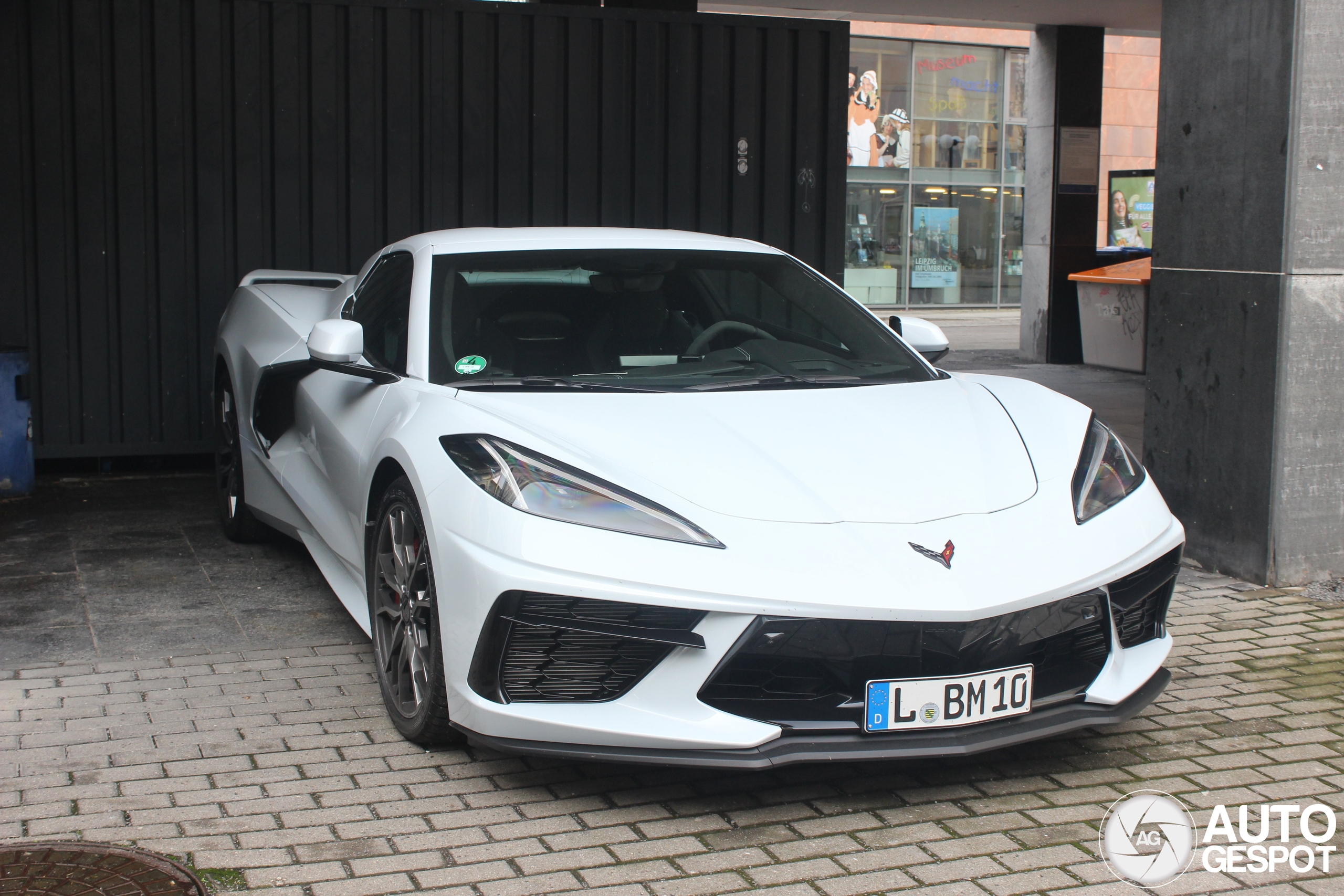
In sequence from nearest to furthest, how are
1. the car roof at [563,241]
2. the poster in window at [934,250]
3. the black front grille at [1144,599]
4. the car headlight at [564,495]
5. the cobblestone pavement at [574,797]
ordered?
the cobblestone pavement at [574,797] → the car headlight at [564,495] → the black front grille at [1144,599] → the car roof at [563,241] → the poster in window at [934,250]

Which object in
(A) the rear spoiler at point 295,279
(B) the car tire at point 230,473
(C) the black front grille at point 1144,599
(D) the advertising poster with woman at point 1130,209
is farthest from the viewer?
(D) the advertising poster with woman at point 1130,209

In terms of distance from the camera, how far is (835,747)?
10.1 ft

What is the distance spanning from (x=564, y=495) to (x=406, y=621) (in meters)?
0.73

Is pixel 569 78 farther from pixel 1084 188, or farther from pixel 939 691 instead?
pixel 1084 188

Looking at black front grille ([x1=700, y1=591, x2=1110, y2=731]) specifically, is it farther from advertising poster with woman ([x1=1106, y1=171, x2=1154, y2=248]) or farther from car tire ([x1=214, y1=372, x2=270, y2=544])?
advertising poster with woman ([x1=1106, y1=171, x2=1154, y2=248])

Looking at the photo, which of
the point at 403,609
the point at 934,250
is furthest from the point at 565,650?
the point at 934,250

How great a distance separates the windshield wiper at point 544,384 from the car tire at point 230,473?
2.28 meters

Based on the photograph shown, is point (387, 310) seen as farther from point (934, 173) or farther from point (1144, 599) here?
point (934, 173)

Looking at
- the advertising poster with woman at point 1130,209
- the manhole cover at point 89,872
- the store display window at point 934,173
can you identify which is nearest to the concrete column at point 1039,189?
the advertising poster with woman at point 1130,209

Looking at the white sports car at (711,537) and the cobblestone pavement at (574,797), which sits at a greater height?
the white sports car at (711,537)

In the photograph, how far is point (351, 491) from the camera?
13.9 ft

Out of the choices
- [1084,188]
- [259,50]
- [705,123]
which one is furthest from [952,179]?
[259,50]

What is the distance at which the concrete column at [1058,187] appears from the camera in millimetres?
15211

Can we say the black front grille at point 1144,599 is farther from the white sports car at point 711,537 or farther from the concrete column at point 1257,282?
the concrete column at point 1257,282
